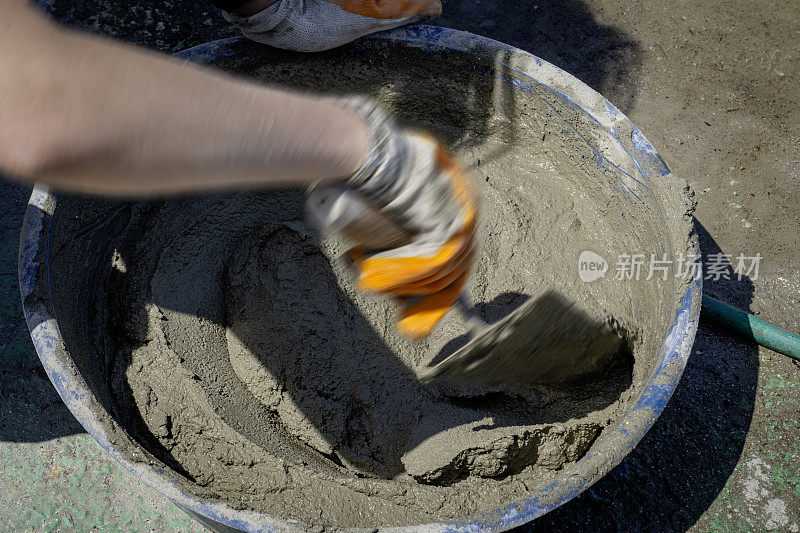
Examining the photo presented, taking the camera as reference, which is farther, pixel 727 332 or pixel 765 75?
pixel 765 75

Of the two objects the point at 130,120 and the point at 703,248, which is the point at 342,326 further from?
the point at 703,248

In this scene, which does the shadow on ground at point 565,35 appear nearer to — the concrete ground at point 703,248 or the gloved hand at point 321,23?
the concrete ground at point 703,248

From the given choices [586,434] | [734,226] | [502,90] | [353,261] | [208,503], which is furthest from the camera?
[734,226]

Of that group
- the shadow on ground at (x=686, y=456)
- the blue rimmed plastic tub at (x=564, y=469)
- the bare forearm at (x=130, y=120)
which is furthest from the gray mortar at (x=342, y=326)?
the bare forearm at (x=130, y=120)

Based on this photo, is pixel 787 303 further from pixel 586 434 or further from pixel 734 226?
pixel 586 434

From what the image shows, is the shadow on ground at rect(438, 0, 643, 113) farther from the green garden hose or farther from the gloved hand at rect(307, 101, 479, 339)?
the gloved hand at rect(307, 101, 479, 339)

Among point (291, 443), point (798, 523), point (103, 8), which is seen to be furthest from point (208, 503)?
point (103, 8)

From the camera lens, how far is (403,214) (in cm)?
121

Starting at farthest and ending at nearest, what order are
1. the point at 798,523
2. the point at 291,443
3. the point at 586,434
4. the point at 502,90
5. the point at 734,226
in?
the point at 734,226 → the point at 502,90 → the point at 798,523 → the point at 291,443 → the point at 586,434

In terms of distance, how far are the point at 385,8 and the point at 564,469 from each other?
1.52 meters

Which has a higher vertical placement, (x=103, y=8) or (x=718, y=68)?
(x=718, y=68)

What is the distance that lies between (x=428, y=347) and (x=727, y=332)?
3.73 ft

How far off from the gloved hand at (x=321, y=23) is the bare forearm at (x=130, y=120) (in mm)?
1095

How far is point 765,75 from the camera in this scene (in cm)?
286
